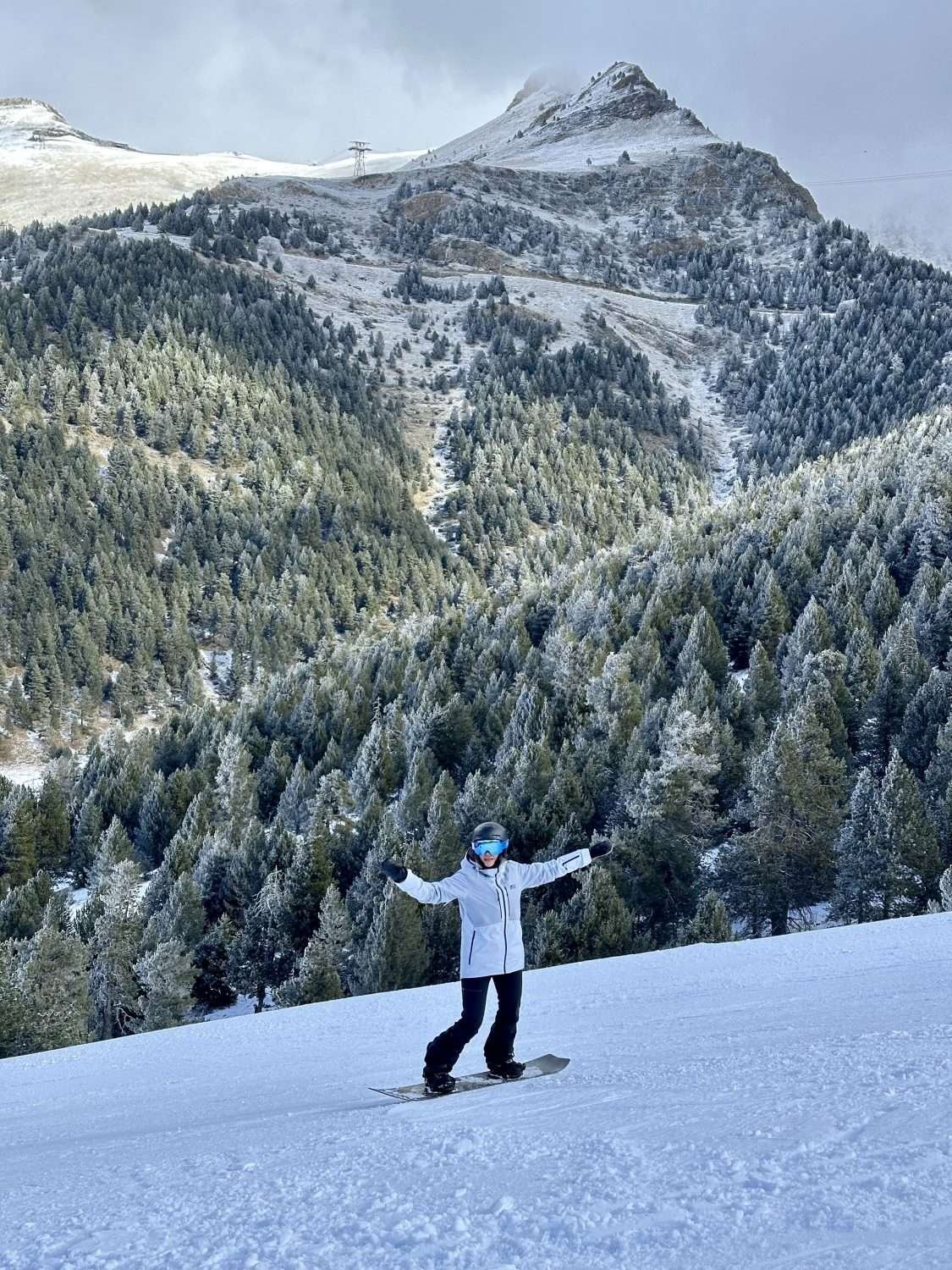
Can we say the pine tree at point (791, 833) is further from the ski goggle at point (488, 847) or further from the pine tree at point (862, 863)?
the ski goggle at point (488, 847)

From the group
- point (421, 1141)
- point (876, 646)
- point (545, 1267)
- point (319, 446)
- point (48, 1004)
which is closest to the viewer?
point (545, 1267)

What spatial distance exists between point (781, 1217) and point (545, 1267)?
1.26 m

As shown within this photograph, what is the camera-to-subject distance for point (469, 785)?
5050 cm

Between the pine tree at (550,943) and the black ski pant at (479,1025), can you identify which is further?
the pine tree at (550,943)

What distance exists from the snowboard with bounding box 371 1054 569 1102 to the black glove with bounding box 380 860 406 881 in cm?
196

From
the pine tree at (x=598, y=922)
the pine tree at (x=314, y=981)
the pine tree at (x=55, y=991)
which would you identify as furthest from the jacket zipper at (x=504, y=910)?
the pine tree at (x=55, y=991)

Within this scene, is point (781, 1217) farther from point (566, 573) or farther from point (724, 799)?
point (566, 573)

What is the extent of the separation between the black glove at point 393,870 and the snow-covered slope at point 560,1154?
192 centimetres

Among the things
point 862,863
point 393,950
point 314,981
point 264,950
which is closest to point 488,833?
point 393,950

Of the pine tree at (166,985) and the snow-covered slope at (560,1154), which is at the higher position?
the snow-covered slope at (560,1154)

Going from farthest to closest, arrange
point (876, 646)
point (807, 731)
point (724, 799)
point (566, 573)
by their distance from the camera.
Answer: point (566, 573) → point (876, 646) → point (724, 799) → point (807, 731)

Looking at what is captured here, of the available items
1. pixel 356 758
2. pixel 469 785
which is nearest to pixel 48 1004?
A: pixel 469 785

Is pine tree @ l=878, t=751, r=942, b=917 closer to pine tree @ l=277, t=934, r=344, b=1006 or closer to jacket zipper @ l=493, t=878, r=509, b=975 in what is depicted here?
pine tree @ l=277, t=934, r=344, b=1006

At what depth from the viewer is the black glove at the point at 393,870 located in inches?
340
